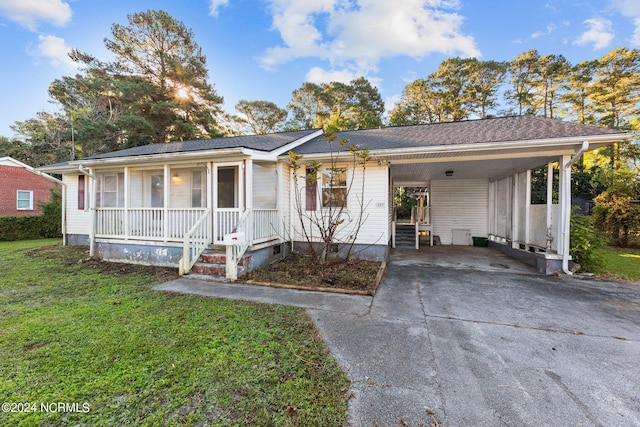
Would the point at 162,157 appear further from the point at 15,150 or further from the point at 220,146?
the point at 15,150

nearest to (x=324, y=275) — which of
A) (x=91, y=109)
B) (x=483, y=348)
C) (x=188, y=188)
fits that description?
(x=483, y=348)

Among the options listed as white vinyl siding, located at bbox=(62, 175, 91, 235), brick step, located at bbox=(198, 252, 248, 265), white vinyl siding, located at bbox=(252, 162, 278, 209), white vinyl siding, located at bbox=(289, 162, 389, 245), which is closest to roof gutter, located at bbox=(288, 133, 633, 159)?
white vinyl siding, located at bbox=(289, 162, 389, 245)

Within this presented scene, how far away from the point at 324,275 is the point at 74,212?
36.6 ft

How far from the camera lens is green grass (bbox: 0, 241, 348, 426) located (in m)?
2.02

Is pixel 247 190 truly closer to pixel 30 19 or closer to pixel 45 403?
pixel 45 403

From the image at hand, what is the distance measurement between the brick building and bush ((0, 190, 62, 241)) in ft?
9.07

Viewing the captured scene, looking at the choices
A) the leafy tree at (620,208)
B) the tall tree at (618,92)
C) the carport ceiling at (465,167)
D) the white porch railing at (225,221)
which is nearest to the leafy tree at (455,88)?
the tall tree at (618,92)

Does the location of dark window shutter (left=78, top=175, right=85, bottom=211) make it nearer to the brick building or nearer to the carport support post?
the brick building

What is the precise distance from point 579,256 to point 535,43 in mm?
21217

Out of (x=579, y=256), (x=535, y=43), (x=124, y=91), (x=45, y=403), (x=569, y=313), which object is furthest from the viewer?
(x=535, y=43)

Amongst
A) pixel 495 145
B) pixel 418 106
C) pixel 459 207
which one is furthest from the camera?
pixel 418 106

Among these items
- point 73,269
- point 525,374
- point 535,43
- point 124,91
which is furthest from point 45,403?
point 535,43

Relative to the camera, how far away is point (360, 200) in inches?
299

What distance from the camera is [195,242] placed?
6.46 metres
